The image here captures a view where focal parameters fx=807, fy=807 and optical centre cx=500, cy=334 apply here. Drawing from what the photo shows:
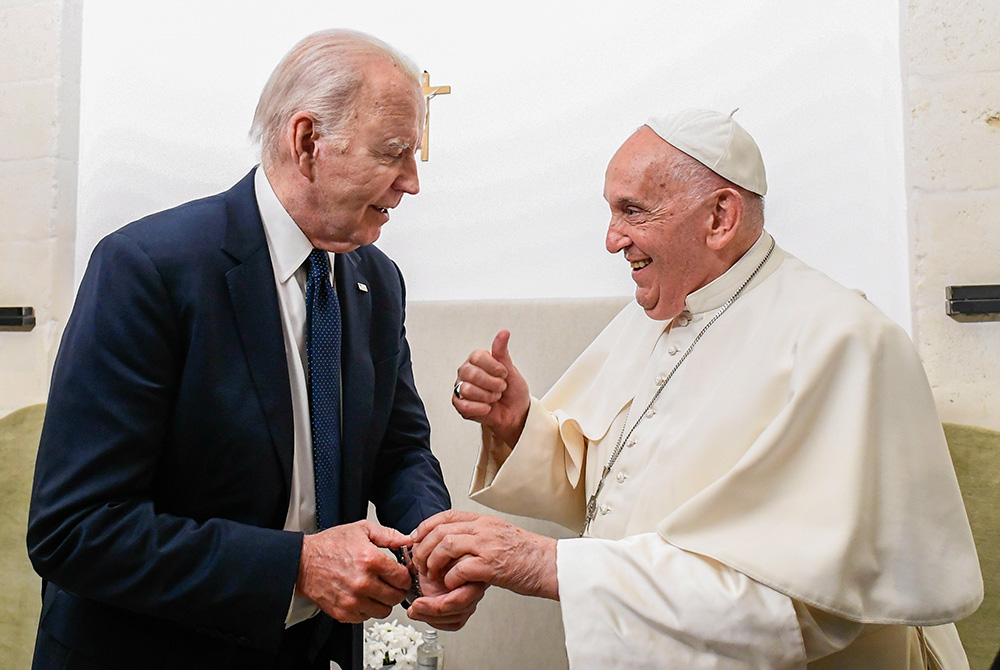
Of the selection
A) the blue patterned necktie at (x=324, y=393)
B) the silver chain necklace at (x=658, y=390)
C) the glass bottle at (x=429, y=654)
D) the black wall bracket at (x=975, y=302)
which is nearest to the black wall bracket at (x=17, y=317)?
the glass bottle at (x=429, y=654)

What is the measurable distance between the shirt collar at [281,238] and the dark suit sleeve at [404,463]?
37 centimetres

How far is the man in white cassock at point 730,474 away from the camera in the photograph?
1578mm

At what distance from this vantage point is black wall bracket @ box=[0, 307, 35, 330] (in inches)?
144

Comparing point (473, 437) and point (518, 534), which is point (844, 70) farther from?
point (518, 534)

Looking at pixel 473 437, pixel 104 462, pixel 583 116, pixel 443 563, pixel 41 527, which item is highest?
pixel 583 116

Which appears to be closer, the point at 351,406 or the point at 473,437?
the point at 351,406

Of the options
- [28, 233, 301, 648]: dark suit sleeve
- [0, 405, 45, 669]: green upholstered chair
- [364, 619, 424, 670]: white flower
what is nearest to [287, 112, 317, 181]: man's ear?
[28, 233, 301, 648]: dark suit sleeve

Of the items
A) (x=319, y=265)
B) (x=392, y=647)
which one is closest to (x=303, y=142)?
(x=319, y=265)

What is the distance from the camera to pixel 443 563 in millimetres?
→ 1679

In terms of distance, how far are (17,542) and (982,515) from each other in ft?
11.8

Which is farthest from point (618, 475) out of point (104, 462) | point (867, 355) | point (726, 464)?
point (104, 462)

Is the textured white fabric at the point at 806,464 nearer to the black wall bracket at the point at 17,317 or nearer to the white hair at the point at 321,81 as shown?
the white hair at the point at 321,81

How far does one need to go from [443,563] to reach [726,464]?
679 millimetres

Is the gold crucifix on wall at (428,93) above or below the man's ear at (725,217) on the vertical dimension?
above
